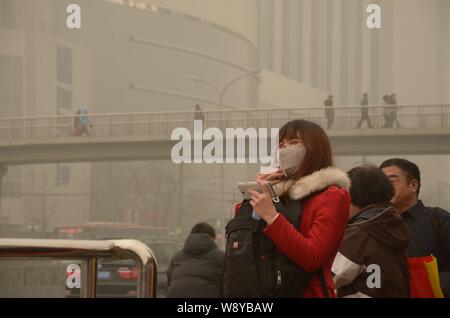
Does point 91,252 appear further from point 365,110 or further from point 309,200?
point 365,110

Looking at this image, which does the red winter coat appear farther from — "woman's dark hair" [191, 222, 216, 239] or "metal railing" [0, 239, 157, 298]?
"woman's dark hair" [191, 222, 216, 239]

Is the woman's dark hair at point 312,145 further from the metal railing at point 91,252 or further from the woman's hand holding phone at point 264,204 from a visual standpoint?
the metal railing at point 91,252

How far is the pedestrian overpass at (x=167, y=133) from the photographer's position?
2073cm

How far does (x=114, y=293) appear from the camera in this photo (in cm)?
1102

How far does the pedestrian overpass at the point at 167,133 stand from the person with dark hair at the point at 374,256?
17532mm

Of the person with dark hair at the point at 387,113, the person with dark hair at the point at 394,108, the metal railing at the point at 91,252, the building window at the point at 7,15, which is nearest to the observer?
the metal railing at the point at 91,252

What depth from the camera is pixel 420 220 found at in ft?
11.7

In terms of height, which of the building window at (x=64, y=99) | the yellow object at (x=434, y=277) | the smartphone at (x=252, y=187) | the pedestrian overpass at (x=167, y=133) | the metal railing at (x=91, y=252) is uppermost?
the building window at (x=64, y=99)

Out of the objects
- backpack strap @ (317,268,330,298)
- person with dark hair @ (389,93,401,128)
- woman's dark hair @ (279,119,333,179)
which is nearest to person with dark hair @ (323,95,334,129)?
person with dark hair @ (389,93,401,128)

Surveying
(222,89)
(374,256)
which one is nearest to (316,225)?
(374,256)

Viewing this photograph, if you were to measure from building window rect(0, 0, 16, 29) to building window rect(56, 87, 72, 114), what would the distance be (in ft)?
9.74

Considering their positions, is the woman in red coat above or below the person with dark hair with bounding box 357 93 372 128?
below

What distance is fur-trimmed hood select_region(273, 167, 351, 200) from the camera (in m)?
2.56

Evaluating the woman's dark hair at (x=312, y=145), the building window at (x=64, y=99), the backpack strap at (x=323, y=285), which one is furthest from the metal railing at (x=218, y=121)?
the backpack strap at (x=323, y=285)
